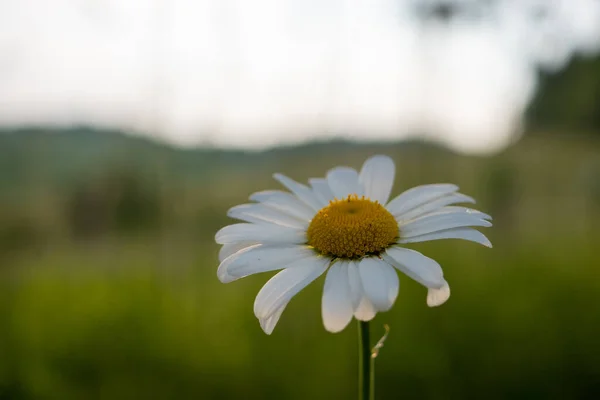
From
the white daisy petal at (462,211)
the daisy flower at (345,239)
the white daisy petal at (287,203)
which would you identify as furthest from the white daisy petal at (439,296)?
the white daisy petal at (287,203)

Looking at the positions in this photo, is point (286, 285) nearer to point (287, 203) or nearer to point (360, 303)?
point (360, 303)

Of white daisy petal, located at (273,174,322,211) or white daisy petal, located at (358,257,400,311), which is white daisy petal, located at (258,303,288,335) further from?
white daisy petal, located at (273,174,322,211)

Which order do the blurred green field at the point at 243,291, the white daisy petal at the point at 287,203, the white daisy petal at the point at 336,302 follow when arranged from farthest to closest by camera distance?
the blurred green field at the point at 243,291
the white daisy petal at the point at 287,203
the white daisy petal at the point at 336,302

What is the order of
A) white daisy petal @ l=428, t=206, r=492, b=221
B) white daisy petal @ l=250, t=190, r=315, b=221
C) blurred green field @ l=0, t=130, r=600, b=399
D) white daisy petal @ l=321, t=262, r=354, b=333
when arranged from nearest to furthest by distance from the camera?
white daisy petal @ l=321, t=262, r=354, b=333
white daisy petal @ l=428, t=206, r=492, b=221
white daisy petal @ l=250, t=190, r=315, b=221
blurred green field @ l=0, t=130, r=600, b=399

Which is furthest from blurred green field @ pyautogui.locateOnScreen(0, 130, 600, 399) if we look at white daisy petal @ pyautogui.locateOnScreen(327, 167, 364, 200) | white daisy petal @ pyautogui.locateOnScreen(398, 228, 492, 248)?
white daisy petal @ pyautogui.locateOnScreen(398, 228, 492, 248)

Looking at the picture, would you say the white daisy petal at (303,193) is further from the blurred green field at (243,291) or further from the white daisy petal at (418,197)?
the blurred green field at (243,291)

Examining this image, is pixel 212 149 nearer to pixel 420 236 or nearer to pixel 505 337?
pixel 505 337
